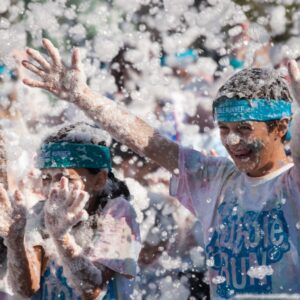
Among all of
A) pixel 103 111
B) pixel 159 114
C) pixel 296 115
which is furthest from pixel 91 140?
pixel 159 114

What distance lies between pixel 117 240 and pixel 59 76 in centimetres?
69

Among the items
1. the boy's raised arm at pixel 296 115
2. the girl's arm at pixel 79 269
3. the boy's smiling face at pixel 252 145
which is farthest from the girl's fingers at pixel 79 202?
the boy's raised arm at pixel 296 115

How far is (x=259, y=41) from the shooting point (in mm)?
5891

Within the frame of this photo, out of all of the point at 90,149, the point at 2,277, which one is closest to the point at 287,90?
the point at 90,149

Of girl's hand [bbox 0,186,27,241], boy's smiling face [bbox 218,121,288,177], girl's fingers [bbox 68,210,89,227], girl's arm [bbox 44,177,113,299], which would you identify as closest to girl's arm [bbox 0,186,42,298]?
girl's hand [bbox 0,186,27,241]

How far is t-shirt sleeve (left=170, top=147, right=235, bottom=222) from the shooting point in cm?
315

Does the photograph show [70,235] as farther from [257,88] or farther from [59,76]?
[257,88]

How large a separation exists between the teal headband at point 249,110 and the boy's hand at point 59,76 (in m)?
0.59

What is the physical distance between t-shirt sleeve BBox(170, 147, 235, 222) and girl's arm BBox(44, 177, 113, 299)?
42cm

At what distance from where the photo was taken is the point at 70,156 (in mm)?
3344

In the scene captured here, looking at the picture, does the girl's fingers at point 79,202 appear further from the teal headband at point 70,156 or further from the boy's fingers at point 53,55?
the boy's fingers at point 53,55

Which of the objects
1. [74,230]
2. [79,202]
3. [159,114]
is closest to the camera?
[79,202]

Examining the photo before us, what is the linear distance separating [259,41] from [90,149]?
2.80 meters

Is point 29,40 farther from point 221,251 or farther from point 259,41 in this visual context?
point 221,251
